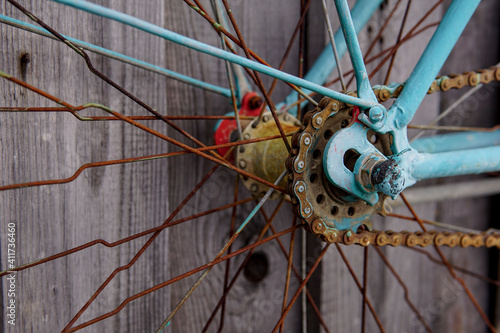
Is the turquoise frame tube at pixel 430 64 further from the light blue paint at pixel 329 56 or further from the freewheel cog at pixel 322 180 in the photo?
the light blue paint at pixel 329 56

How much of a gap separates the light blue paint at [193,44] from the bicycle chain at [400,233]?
0.20ft

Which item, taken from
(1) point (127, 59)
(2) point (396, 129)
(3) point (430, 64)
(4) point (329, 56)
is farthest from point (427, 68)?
(1) point (127, 59)

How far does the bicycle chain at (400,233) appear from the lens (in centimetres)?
74

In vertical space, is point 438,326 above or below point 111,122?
below

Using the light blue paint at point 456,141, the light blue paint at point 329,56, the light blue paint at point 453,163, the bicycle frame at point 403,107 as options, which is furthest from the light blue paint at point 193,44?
the light blue paint at point 456,141

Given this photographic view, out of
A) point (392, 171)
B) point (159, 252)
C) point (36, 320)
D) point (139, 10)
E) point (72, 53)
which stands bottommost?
point (36, 320)

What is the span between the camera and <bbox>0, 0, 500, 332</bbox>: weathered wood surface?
0.81 m

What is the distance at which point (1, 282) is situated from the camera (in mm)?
790

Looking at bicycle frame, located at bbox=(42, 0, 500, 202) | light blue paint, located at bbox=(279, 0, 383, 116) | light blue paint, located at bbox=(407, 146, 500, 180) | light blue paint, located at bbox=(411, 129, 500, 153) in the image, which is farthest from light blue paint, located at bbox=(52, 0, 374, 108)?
light blue paint, located at bbox=(411, 129, 500, 153)

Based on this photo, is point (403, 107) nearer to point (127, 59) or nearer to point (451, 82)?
point (451, 82)

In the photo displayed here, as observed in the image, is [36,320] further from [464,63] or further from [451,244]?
[464,63]

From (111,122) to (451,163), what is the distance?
685 millimetres

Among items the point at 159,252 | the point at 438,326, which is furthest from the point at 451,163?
the point at 438,326

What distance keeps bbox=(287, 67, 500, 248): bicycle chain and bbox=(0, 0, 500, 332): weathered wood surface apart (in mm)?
323
